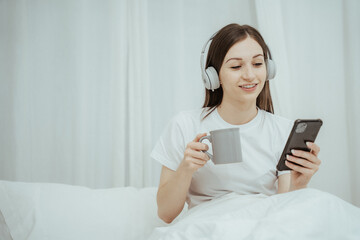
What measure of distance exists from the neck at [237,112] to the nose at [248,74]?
0.12 meters

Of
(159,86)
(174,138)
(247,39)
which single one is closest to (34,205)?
(174,138)

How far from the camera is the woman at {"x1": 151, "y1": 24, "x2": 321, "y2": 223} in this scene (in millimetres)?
1301

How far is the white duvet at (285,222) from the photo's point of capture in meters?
0.85

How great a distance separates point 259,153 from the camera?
1.39 m

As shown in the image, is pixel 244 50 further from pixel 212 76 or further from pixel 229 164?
pixel 229 164

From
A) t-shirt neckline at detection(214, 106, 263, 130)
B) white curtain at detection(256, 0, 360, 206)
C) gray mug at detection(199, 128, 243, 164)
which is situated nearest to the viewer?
gray mug at detection(199, 128, 243, 164)

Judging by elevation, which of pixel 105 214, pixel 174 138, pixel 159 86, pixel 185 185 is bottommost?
pixel 105 214

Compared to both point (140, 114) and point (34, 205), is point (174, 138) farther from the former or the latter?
point (140, 114)

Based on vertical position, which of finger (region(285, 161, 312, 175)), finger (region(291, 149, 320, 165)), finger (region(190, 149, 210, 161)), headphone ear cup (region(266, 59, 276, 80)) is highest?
headphone ear cup (region(266, 59, 276, 80))

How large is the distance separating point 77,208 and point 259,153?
73cm

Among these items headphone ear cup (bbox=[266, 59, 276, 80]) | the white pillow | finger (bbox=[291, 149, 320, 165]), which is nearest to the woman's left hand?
finger (bbox=[291, 149, 320, 165])

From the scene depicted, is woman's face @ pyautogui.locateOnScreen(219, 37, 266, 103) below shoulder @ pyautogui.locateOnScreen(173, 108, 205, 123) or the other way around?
the other way around

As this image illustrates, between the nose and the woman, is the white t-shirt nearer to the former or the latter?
the woman

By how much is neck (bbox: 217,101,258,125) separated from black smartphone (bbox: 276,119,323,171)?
257 mm
